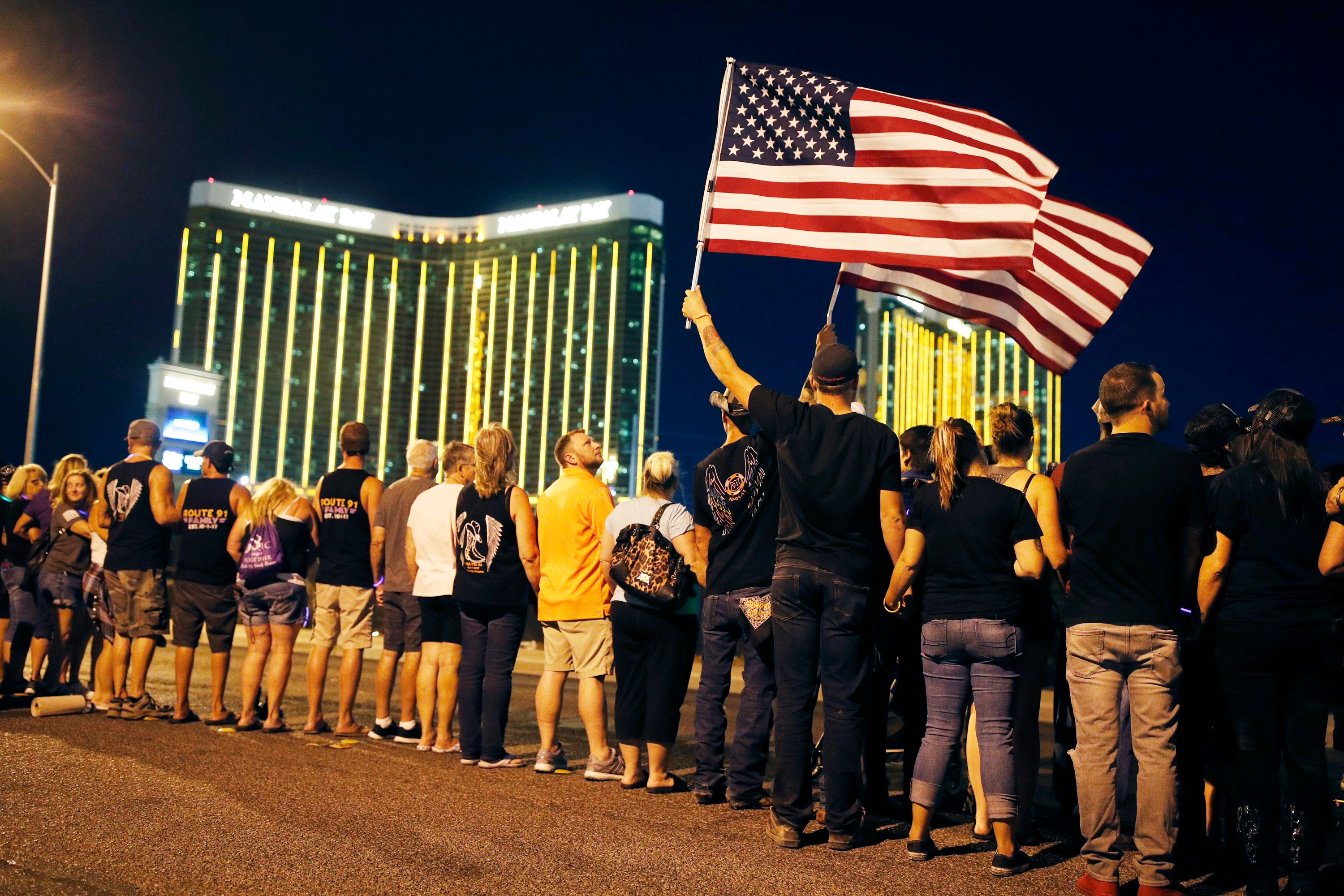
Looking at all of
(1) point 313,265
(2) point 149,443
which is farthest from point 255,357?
(2) point 149,443

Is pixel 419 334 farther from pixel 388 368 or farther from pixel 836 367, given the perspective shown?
pixel 836 367

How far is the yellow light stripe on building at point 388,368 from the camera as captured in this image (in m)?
151

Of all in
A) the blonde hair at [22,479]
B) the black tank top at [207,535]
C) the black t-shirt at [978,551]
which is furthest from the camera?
the blonde hair at [22,479]

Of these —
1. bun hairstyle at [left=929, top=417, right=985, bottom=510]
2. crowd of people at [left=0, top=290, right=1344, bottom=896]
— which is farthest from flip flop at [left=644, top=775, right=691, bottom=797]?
bun hairstyle at [left=929, top=417, right=985, bottom=510]

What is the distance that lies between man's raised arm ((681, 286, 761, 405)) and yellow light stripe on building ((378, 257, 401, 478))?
150 m

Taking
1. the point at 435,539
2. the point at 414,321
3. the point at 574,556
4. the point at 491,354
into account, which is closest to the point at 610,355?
the point at 491,354

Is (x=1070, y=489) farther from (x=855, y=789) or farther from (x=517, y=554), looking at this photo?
(x=517, y=554)

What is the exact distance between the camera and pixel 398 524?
7383mm

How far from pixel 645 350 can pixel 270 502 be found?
446 ft

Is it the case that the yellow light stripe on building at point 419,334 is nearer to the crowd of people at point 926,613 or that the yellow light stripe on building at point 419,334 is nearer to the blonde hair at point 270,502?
the blonde hair at point 270,502

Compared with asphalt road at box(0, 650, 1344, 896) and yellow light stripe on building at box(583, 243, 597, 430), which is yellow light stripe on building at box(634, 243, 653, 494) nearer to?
yellow light stripe on building at box(583, 243, 597, 430)

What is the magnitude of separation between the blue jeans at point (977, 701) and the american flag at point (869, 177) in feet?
7.53

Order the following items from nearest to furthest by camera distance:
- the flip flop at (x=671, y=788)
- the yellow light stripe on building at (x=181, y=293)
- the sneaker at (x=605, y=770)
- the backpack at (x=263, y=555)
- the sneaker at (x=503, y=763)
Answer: the flip flop at (x=671, y=788) → the sneaker at (x=605, y=770) → the sneaker at (x=503, y=763) → the backpack at (x=263, y=555) → the yellow light stripe on building at (x=181, y=293)

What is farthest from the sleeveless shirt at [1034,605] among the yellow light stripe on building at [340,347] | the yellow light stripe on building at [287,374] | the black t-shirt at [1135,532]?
the yellow light stripe on building at [340,347]
